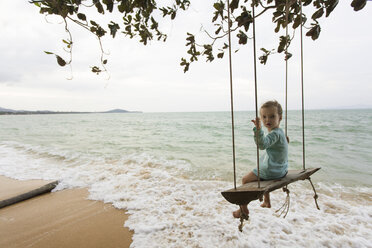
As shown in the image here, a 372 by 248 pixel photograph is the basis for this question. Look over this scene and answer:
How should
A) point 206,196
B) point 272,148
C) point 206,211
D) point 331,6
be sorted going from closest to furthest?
point 331,6 < point 272,148 < point 206,211 < point 206,196

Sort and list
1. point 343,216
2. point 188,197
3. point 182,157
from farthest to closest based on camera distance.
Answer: point 182,157 → point 188,197 → point 343,216

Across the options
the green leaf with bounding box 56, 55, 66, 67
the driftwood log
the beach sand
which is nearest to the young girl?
the green leaf with bounding box 56, 55, 66, 67

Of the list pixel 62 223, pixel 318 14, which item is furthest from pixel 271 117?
pixel 62 223

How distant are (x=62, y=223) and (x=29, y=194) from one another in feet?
A: 5.81

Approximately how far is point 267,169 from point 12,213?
185 inches

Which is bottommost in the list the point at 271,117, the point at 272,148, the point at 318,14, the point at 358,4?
the point at 272,148

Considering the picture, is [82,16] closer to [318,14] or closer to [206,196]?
[318,14]

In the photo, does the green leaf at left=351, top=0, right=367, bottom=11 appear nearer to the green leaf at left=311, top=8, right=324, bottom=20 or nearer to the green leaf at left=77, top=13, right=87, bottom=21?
the green leaf at left=311, top=8, right=324, bottom=20

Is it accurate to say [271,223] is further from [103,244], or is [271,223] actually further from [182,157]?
[182,157]

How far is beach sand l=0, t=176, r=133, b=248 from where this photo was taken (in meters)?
2.98

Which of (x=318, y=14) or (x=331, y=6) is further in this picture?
(x=318, y=14)

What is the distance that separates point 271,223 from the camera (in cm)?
Result: 344

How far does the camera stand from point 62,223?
343 centimetres

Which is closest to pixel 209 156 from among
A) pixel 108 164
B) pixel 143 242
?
pixel 108 164
